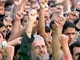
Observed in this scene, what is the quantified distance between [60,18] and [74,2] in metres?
2.87

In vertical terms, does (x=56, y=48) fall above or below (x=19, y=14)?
below

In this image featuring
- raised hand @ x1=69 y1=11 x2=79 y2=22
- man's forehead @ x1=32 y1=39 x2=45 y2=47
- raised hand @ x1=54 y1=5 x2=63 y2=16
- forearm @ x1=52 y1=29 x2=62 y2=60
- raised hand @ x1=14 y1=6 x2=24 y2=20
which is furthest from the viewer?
raised hand @ x1=54 y1=5 x2=63 y2=16

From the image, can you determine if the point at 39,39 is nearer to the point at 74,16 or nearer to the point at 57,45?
the point at 57,45

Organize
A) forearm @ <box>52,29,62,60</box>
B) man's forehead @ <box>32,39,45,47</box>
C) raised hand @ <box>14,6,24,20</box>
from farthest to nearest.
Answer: raised hand @ <box>14,6,24,20</box>, man's forehead @ <box>32,39,45,47</box>, forearm @ <box>52,29,62,60</box>

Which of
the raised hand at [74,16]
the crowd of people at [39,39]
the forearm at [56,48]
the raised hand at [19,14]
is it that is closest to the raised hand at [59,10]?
the crowd of people at [39,39]

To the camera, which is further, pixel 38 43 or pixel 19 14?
pixel 19 14

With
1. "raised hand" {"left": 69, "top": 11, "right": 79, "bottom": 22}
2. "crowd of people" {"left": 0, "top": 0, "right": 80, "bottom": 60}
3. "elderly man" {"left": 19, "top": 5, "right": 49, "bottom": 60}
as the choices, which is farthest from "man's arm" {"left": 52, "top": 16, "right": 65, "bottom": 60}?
"raised hand" {"left": 69, "top": 11, "right": 79, "bottom": 22}

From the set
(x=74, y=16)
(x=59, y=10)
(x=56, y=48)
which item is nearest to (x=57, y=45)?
(x=56, y=48)

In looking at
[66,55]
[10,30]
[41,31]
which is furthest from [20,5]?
[66,55]

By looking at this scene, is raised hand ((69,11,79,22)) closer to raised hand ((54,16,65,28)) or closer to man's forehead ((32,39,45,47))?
raised hand ((54,16,65,28))

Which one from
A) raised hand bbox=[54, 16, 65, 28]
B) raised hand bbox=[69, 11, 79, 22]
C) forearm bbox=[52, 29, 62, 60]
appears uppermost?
raised hand bbox=[54, 16, 65, 28]

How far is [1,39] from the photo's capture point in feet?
15.5

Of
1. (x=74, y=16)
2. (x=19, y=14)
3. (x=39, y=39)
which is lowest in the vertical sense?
(x=39, y=39)

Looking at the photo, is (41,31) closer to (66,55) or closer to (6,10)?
(66,55)
